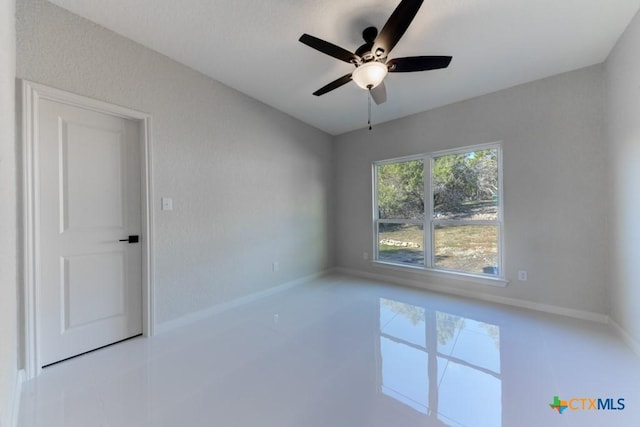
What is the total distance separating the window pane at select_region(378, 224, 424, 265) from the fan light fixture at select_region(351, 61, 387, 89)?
2444 mm

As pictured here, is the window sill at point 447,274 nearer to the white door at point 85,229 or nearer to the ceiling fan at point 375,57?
the ceiling fan at point 375,57

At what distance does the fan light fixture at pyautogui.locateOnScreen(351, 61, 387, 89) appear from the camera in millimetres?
1943

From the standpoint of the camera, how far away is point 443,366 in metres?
1.93

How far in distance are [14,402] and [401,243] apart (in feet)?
13.3

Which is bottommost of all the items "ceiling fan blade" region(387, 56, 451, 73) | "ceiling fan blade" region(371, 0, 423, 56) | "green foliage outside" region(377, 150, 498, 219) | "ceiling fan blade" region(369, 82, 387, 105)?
"green foliage outside" region(377, 150, 498, 219)

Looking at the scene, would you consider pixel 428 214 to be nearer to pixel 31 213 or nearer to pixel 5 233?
pixel 5 233

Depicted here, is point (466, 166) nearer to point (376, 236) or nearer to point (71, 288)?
point (376, 236)

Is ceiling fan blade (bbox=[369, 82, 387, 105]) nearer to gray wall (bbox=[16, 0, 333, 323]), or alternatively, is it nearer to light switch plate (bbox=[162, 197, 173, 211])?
gray wall (bbox=[16, 0, 333, 323])

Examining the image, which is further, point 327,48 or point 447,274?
point 447,274

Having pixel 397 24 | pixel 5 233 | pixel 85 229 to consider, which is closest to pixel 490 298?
pixel 397 24

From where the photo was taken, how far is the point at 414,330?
2.49 m

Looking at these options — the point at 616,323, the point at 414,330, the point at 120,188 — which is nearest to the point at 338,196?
the point at 414,330

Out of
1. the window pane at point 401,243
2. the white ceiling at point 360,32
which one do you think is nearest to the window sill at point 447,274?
the window pane at point 401,243

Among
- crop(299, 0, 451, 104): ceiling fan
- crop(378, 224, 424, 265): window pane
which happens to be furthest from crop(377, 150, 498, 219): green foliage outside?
crop(299, 0, 451, 104): ceiling fan
